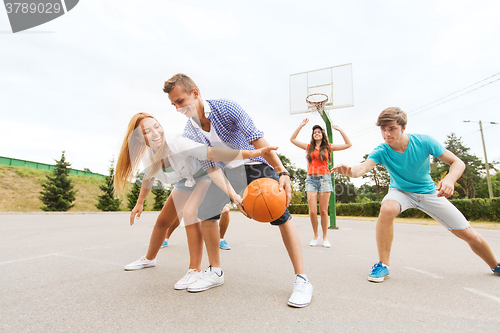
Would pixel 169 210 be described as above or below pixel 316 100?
below

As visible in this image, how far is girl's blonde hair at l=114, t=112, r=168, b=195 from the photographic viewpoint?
8.84 ft

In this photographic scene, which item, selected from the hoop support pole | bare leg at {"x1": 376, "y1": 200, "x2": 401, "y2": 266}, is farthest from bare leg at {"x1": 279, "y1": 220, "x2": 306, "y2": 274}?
the hoop support pole

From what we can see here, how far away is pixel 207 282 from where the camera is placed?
2527 mm

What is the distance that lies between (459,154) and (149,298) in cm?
6302

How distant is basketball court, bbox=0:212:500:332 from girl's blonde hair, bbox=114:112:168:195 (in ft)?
3.35

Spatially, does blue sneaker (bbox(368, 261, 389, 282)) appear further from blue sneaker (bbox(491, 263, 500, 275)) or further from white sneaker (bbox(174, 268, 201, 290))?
white sneaker (bbox(174, 268, 201, 290))

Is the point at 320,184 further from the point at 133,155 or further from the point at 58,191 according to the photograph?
the point at 58,191

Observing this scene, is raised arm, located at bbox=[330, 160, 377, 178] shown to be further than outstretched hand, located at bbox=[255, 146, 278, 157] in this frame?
Yes

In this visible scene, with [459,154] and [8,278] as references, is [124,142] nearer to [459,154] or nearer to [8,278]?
[8,278]

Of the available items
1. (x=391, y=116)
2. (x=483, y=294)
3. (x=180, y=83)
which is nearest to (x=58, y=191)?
(x=180, y=83)

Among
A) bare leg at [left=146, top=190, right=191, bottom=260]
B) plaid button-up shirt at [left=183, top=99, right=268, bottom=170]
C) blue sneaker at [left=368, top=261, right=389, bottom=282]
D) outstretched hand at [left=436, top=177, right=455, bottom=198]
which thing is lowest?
blue sneaker at [left=368, top=261, right=389, bottom=282]

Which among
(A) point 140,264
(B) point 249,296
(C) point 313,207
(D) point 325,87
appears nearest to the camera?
(B) point 249,296

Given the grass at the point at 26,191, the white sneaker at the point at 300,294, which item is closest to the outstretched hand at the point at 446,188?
the white sneaker at the point at 300,294

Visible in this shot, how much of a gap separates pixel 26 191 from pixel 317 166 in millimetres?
31380
